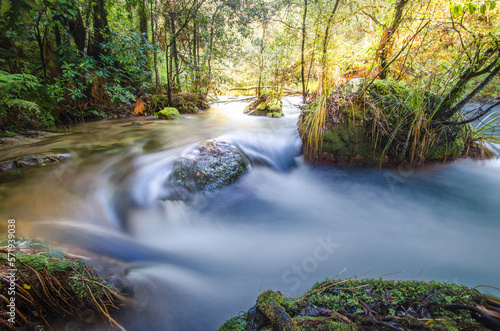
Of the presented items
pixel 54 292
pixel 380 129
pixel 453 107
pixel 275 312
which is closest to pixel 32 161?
pixel 54 292

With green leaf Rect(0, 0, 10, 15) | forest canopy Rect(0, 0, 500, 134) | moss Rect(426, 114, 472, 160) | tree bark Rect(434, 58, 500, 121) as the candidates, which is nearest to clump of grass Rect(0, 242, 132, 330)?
green leaf Rect(0, 0, 10, 15)

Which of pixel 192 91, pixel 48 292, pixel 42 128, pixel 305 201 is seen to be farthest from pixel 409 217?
pixel 192 91

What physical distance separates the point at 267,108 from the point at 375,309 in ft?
24.1

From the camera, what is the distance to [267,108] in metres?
7.81

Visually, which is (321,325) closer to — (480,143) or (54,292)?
(54,292)

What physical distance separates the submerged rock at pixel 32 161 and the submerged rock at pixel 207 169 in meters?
1.91

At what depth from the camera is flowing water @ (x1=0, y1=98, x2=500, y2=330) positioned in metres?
1.85

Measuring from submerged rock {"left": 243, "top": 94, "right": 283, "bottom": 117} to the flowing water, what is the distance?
3.95 meters

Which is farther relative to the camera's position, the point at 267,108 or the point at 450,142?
the point at 267,108

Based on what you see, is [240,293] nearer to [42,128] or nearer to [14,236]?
[14,236]

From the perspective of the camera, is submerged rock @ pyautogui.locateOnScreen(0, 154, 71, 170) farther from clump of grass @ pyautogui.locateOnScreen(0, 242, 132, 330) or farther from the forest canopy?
clump of grass @ pyautogui.locateOnScreen(0, 242, 132, 330)

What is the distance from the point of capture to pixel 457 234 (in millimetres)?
2469

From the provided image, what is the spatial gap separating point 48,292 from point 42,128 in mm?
5487

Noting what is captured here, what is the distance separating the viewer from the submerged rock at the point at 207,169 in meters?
2.89
